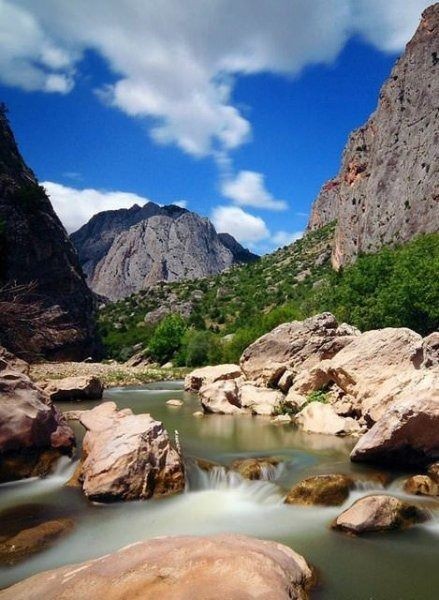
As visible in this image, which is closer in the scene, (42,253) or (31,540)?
(31,540)

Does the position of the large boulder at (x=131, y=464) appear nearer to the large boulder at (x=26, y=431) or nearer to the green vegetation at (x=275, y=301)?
the large boulder at (x=26, y=431)

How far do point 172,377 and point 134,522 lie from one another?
4328 cm

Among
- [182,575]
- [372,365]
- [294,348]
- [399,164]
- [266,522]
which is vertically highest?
[399,164]

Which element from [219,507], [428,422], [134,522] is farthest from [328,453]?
[134,522]

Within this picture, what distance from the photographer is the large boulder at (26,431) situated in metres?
→ 13.9

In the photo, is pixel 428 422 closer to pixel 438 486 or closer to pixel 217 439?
pixel 438 486

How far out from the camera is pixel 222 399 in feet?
86.3

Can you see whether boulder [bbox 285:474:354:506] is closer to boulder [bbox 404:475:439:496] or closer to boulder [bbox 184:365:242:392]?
boulder [bbox 404:475:439:496]

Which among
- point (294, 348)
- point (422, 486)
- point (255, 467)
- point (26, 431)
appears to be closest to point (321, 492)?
point (255, 467)

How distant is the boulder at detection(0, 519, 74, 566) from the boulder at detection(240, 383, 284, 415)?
51.7 ft

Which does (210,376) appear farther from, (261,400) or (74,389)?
(74,389)

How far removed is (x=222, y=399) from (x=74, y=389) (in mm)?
9283

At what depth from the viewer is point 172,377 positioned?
5409 cm

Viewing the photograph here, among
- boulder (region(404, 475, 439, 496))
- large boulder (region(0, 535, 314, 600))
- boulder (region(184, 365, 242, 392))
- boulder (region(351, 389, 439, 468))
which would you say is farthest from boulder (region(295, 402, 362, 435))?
large boulder (region(0, 535, 314, 600))
